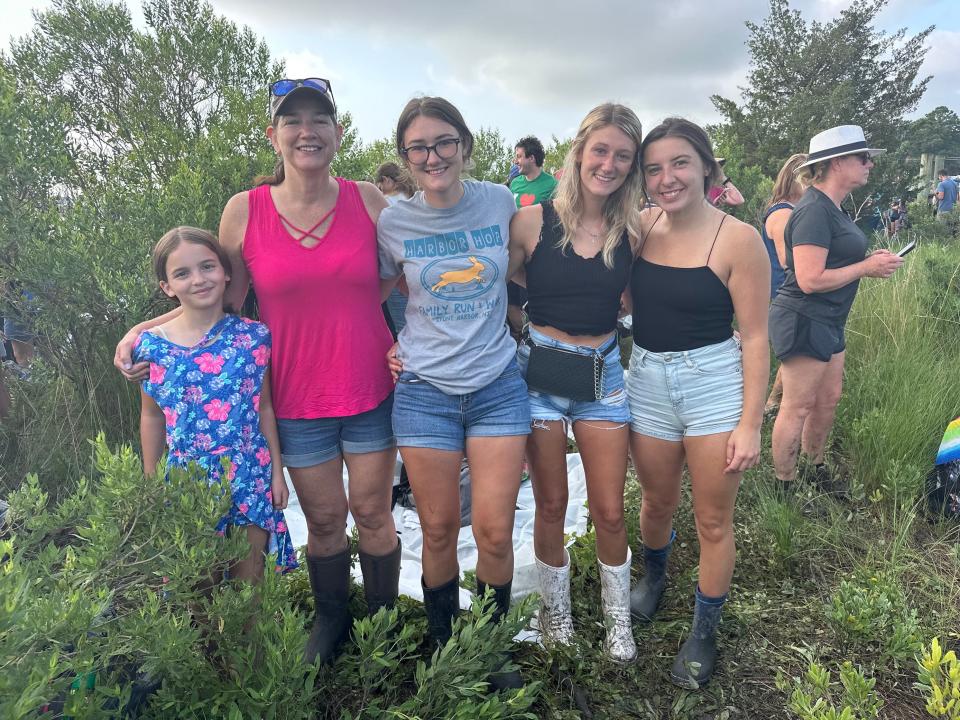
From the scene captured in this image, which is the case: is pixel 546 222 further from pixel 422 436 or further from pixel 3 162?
pixel 3 162

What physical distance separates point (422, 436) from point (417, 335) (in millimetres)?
357

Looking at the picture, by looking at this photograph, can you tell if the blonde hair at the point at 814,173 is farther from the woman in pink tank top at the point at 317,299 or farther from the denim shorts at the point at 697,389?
the woman in pink tank top at the point at 317,299

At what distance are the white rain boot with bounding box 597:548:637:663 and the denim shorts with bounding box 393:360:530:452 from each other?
79 cm

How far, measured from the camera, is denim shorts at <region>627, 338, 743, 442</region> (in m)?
2.15

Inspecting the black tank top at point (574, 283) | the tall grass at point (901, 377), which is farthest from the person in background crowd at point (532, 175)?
the black tank top at point (574, 283)

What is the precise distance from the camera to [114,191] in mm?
3945

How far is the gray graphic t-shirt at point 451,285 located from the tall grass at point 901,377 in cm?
260

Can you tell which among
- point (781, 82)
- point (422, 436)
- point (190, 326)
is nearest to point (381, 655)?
point (422, 436)

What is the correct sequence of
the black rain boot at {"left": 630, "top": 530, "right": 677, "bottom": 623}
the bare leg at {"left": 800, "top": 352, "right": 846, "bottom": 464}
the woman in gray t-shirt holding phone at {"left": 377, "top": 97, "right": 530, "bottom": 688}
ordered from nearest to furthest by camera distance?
the woman in gray t-shirt holding phone at {"left": 377, "top": 97, "right": 530, "bottom": 688} < the black rain boot at {"left": 630, "top": 530, "right": 677, "bottom": 623} < the bare leg at {"left": 800, "top": 352, "right": 846, "bottom": 464}

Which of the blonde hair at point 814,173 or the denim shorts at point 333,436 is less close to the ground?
the blonde hair at point 814,173

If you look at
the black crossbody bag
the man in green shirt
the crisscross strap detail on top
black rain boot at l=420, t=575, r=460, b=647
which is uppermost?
the man in green shirt

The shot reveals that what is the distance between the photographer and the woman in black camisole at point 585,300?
2.16m

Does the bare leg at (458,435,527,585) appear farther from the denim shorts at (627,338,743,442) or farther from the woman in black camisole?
the denim shorts at (627,338,743,442)

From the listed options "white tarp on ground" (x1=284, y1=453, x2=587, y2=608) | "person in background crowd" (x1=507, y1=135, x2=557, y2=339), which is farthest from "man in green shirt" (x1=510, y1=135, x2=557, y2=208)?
"white tarp on ground" (x1=284, y1=453, x2=587, y2=608)
